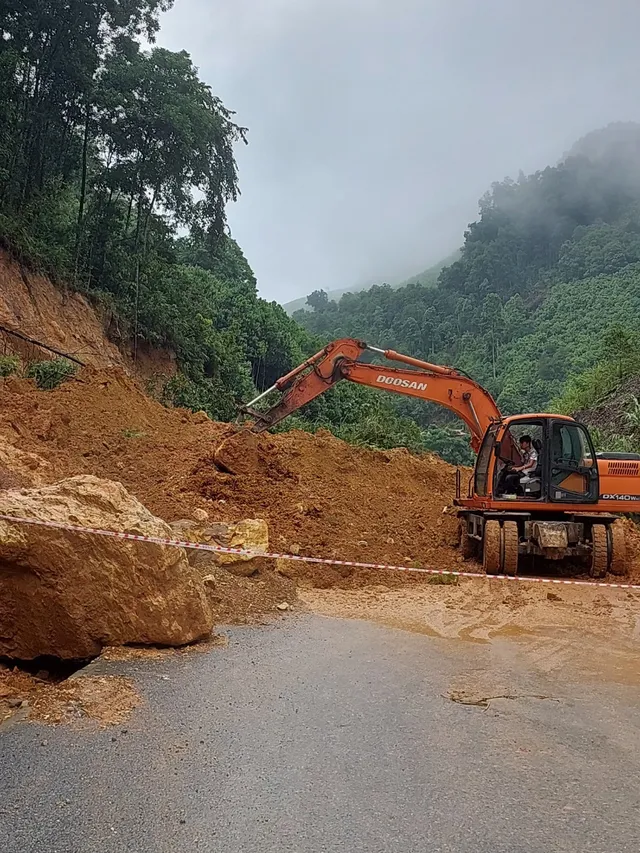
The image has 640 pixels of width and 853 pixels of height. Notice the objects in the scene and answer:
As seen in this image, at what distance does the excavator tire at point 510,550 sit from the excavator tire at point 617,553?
4.70 feet

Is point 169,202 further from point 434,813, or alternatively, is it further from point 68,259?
point 434,813

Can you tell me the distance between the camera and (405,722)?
4.28m

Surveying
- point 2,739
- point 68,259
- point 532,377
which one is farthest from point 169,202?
point 532,377

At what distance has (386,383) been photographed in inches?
480

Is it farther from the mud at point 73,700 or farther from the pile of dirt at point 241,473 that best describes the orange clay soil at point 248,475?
the mud at point 73,700

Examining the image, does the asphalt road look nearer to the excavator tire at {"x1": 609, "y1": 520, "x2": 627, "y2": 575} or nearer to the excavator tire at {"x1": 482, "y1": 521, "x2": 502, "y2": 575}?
the excavator tire at {"x1": 482, "y1": 521, "x2": 502, "y2": 575}

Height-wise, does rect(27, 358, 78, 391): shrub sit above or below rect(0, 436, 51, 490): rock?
above

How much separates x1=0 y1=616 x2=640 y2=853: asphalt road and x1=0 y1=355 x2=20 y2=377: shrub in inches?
457

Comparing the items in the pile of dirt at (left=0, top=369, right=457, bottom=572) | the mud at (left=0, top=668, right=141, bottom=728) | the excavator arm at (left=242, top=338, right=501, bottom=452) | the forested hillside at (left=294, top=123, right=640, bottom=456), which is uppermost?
the forested hillside at (left=294, top=123, right=640, bottom=456)

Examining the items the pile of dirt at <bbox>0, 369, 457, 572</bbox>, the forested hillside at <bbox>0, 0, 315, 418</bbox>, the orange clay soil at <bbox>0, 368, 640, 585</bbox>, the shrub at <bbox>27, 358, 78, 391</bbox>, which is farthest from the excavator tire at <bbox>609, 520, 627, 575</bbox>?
the forested hillside at <bbox>0, 0, 315, 418</bbox>

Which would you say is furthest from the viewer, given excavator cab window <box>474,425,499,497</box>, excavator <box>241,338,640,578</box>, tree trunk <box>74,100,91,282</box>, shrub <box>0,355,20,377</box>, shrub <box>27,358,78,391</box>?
tree trunk <box>74,100,91,282</box>

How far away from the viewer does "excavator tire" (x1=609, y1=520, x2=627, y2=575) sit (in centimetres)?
957

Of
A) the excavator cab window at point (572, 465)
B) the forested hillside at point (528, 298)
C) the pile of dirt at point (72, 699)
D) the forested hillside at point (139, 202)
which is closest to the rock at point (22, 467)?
the pile of dirt at point (72, 699)

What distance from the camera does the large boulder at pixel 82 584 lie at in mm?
4906
